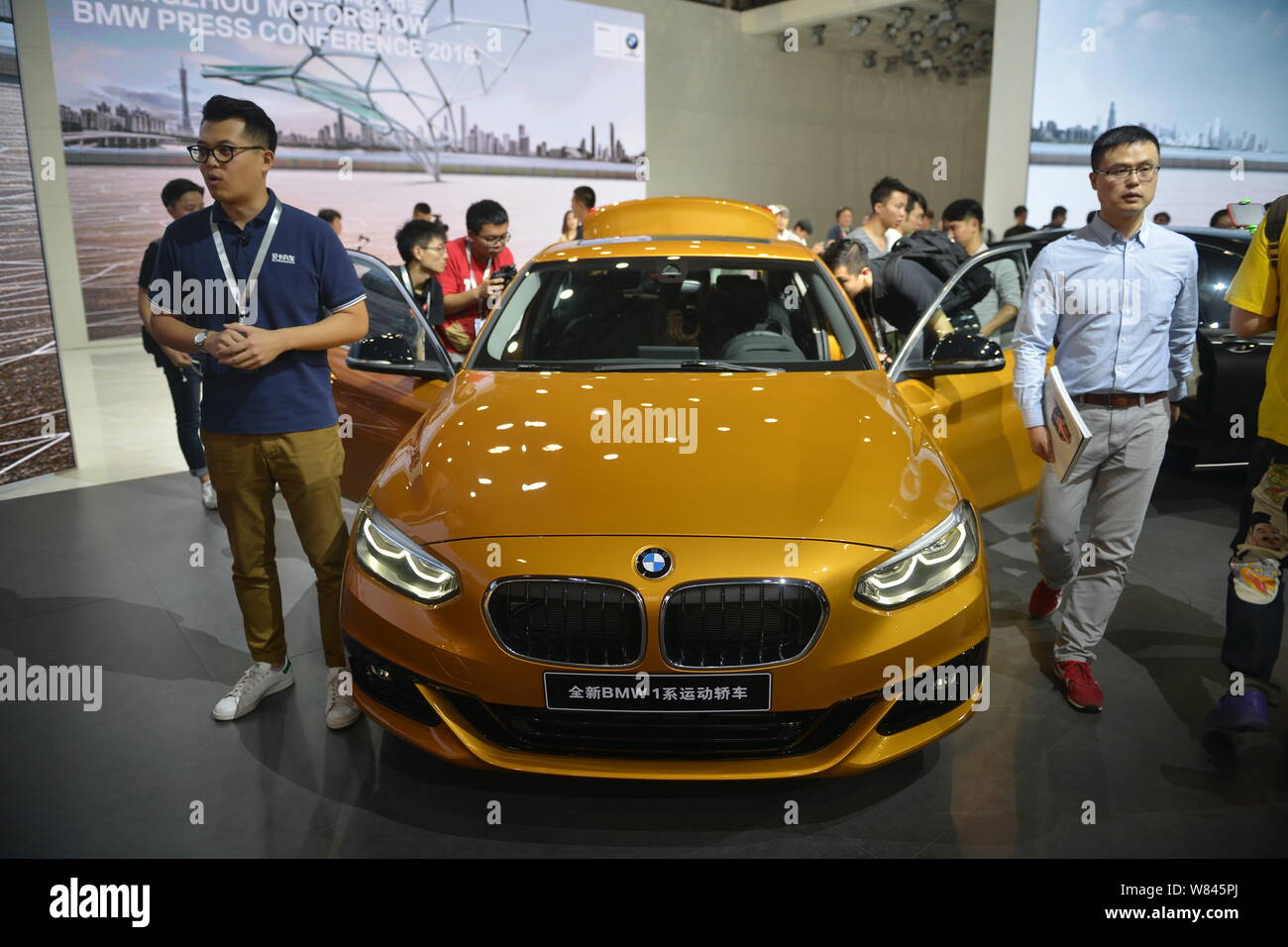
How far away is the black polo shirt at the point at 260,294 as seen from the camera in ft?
7.70

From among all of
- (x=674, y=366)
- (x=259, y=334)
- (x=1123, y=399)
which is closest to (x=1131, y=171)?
(x=1123, y=399)

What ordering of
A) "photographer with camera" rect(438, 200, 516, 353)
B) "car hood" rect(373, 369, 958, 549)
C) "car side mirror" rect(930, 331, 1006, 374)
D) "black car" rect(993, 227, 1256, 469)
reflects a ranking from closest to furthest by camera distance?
1. "car hood" rect(373, 369, 958, 549)
2. "car side mirror" rect(930, 331, 1006, 374)
3. "black car" rect(993, 227, 1256, 469)
4. "photographer with camera" rect(438, 200, 516, 353)

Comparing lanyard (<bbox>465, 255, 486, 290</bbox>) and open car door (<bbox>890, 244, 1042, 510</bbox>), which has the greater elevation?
lanyard (<bbox>465, 255, 486, 290</bbox>)

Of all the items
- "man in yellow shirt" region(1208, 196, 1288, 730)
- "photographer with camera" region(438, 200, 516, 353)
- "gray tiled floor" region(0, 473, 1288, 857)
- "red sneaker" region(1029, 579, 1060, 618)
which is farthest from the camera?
"photographer with camera" region(438, 200, 516, 353)

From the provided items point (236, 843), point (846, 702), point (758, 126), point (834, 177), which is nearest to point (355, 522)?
point (236, 843)

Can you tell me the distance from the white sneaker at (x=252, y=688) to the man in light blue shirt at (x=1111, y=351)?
2.34 meters

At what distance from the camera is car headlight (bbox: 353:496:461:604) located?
1859mm

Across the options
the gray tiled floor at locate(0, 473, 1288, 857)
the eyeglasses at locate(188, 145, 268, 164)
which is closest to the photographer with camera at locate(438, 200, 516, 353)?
the gray tiled floor at locate(0, 473, 1288, 857)

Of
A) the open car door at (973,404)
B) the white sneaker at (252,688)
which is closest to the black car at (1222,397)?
the open car door at (973,404)

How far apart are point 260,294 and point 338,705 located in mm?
1147

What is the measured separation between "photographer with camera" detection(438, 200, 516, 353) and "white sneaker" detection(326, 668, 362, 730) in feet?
6.11

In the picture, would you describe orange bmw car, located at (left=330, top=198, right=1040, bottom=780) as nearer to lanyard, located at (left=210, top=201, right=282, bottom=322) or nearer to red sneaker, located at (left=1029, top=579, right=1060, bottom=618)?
lanyard, located at (left=210, top=201, right=282, bottom=322)
